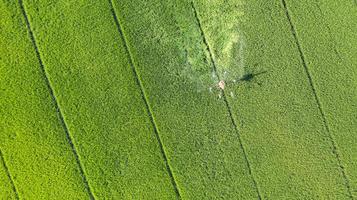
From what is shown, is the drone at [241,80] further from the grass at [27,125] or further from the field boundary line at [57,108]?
the grass at [27,125]


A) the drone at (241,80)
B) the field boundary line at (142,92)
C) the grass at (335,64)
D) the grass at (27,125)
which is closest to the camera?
the grass at (27,125)

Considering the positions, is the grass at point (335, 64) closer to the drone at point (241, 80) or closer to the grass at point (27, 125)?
the drone at point (241, 80)

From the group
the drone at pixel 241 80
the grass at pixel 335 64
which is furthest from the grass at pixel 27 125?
the grass at pixel 335 64

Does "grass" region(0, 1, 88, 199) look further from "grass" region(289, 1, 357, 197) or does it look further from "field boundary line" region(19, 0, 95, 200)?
"grass" region(289, 1, 357, 197)

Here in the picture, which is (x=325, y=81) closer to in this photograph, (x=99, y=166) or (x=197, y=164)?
(x=197, y=164)

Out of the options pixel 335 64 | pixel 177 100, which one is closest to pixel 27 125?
pixel 177 100

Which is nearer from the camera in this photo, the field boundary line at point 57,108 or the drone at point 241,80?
the field boundary line at point 57,108

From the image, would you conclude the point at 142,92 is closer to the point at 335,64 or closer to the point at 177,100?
the point at 177,100

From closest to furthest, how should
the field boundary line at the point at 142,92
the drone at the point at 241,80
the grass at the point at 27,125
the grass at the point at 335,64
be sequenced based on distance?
the grass at the point at 27,125
the field boundary line at the point at 142,92
the drone at the point at 241,80
the grass at the point at 335,64

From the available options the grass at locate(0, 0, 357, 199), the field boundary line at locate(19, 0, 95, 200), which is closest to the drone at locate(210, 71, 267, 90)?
the grass at locate(0, 0, 357, 199)
